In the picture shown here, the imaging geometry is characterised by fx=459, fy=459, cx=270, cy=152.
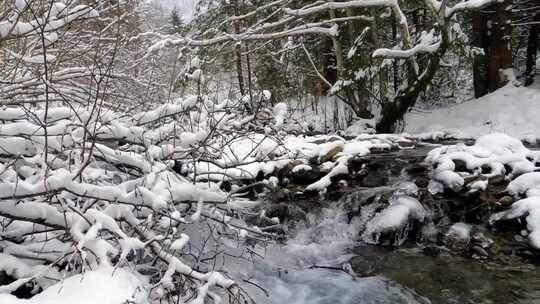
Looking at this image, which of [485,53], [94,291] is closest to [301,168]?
[94,291]

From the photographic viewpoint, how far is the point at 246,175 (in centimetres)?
462

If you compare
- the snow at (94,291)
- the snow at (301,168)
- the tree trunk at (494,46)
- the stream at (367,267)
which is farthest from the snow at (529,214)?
the tree trunk at (494,46)

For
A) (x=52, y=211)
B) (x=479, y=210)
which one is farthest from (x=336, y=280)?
(x=52, y=211)

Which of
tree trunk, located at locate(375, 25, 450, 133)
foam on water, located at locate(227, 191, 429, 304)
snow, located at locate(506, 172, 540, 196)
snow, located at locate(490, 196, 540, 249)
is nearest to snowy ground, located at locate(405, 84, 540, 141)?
tree trunk, located at locate(375, 25, 450, 133)

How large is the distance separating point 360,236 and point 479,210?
1543 millimetres

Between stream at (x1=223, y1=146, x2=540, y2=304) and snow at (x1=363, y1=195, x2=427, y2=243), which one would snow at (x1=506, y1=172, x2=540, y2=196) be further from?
snow at (x1=363, y1=195, x2=427, y2=243)

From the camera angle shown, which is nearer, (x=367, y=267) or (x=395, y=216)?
(x=367, y=267)

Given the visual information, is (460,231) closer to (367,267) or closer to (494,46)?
(367,267)

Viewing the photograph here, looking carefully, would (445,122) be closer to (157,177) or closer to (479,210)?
(479,210)

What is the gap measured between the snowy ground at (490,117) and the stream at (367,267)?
13.9 ft

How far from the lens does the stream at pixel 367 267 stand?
15.2 feet

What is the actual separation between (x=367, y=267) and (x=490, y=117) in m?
6.91

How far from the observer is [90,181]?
3.42 metres

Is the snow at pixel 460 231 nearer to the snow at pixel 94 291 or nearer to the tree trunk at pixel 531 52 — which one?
the snow at pixel 94 291
